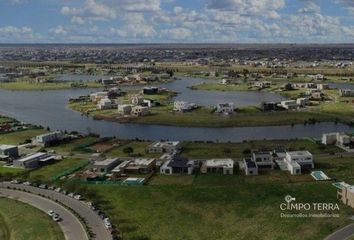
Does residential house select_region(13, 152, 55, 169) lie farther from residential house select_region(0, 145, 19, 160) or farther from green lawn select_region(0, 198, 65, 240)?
green lawn select_region(0, 198, 65, 240)

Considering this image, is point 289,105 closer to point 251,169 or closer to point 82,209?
point 251,169

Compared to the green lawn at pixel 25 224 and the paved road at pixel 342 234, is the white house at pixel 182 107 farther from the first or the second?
the paved road at pixel 342 234

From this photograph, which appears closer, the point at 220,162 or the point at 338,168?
the point at 338,168

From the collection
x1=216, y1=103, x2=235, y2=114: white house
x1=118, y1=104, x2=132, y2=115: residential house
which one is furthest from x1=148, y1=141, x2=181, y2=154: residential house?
x1=118, y1=104, x2=132, y2=115: residential house

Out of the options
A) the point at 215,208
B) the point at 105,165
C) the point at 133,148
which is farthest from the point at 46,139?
the point at 215,208

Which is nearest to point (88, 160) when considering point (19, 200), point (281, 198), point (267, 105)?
point (19, 200)

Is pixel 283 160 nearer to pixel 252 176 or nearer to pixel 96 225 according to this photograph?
pixel 252 176
